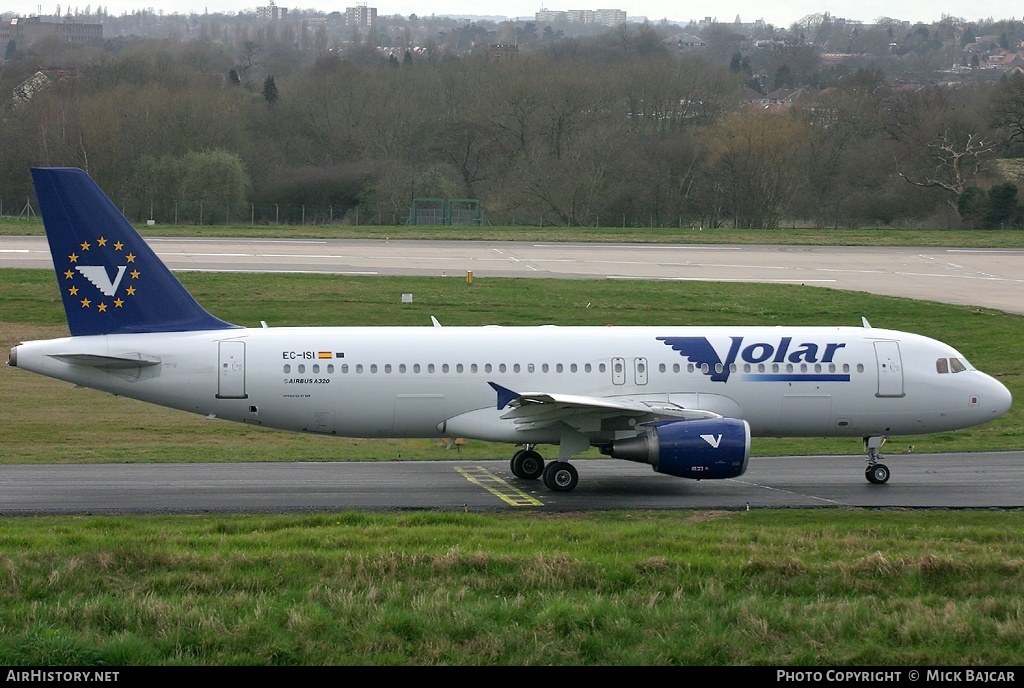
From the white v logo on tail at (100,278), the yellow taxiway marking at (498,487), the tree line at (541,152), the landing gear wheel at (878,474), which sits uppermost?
the tree line at (541,152)

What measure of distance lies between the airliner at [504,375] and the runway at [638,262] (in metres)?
29.9

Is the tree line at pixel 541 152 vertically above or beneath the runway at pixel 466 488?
above

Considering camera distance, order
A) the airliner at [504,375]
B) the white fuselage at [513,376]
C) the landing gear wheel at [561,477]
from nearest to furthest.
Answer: the airliner at [504,375], the white fuselage at [513,376], the landing gear wheel at [561,477]

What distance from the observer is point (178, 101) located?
102 m

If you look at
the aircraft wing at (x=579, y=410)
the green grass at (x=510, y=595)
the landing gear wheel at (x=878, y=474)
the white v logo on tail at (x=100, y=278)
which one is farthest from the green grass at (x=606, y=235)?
the green grass at (x=510, y=595)

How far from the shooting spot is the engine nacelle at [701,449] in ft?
80.1

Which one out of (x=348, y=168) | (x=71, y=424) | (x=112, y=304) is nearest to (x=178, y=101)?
(x=348, y=168)

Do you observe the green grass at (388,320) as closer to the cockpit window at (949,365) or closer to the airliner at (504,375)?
the airliner at (504,375)

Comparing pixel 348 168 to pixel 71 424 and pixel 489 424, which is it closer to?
pixel 71 424

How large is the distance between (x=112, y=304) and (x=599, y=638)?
1596 cm

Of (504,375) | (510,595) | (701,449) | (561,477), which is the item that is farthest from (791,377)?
(510,595)

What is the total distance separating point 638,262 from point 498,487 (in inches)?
1669

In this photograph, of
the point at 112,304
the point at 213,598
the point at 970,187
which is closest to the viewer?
the point at 213,598

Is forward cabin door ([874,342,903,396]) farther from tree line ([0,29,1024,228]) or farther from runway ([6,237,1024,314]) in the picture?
tree line ([0,29,1024,228])
